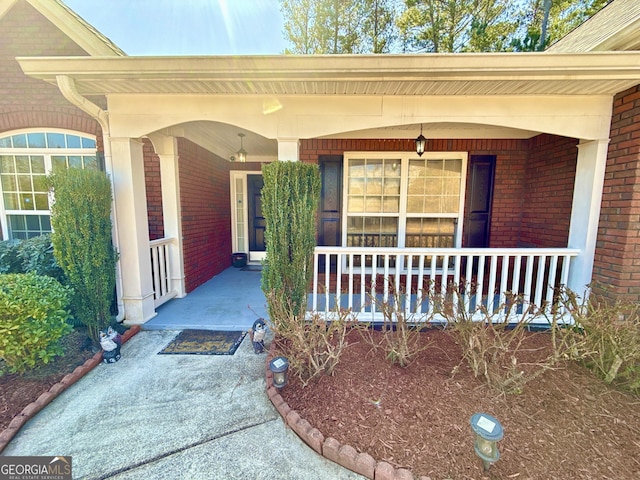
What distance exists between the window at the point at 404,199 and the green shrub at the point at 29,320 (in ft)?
12.3

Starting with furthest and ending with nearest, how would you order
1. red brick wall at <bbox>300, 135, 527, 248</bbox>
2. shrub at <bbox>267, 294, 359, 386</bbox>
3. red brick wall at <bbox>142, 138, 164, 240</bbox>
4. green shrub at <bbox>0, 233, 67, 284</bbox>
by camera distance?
red brick wall at <bbox>300, 135, 527, 248</bbox>, red brick wall at <bbox>142, 138, 164, 240</bbox>, green shrub at <bbox>0, 233, 67, 284</bbox>, shrub at <bbox>267, 294, 359, 386</bbox>

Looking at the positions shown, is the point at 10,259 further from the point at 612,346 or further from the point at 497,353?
the point at 612,346

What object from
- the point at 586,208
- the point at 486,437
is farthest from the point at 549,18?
the point at 486,437

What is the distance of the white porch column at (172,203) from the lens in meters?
4.12

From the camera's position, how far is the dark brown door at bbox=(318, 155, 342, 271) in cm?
481

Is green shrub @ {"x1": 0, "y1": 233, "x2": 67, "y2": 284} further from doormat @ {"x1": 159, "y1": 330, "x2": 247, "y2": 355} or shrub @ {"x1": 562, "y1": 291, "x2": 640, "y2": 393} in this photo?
shrub @ {"x1": 562, "y1": 291, "x2": 640, "y2": 393}

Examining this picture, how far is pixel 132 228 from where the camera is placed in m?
3.35

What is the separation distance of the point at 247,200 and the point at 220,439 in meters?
5.63

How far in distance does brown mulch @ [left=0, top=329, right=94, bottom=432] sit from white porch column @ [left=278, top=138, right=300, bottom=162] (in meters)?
2.95

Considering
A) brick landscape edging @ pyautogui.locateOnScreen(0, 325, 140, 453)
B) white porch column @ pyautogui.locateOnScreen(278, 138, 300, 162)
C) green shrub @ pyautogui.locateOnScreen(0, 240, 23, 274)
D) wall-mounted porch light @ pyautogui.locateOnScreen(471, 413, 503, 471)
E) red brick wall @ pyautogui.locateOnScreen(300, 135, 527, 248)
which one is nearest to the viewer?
wall-mounted porch light @ pyautogui.locateOnScreen(471, 413, 503, 471)

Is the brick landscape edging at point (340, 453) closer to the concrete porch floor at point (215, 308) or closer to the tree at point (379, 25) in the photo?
the concrete porch floor at point (215, 308)

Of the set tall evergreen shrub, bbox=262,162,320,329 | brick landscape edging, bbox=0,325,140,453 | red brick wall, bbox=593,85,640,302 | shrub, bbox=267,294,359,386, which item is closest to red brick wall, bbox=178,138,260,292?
brick landscape edging, bbox=0,325,140,453

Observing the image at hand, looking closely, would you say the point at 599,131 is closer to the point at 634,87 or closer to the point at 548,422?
the point at 634,87

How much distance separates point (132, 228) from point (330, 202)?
2.95 meters
